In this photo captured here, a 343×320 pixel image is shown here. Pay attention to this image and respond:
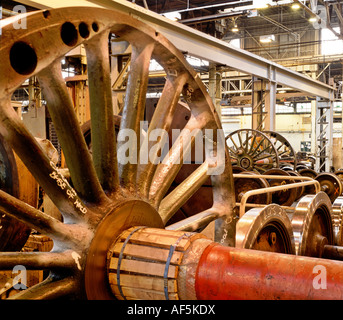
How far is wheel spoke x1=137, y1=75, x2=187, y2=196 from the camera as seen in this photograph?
1.90 meters

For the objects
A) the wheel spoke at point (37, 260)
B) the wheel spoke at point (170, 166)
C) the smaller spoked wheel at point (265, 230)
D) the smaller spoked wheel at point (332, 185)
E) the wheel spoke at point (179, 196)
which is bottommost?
the smaller spoked wheel at point (332, 185)

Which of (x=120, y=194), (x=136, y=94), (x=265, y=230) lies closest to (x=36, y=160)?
(x=120, y=194)

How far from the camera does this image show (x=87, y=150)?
1497 mm

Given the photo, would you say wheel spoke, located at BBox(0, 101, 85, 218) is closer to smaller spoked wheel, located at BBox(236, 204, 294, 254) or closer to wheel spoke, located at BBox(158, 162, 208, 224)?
wheel spoke, located at BBox(158, 162, 208, 224)

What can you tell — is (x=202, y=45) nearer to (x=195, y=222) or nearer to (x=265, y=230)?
(x=265, y=230)

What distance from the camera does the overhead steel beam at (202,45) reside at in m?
5.66

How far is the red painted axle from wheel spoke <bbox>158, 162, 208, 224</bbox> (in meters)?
0.59

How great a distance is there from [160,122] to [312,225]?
239cm

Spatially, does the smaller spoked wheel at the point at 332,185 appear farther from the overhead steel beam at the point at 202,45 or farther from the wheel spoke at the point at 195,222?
the wheel spoke at the point at 195,222

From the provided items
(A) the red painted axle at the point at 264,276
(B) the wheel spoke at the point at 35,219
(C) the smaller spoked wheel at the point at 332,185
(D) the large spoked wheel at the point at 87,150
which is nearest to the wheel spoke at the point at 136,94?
(D) the large spoked wheel at the point at 87,150

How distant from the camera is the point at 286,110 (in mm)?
28766

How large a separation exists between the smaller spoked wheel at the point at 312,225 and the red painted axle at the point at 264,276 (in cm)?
188

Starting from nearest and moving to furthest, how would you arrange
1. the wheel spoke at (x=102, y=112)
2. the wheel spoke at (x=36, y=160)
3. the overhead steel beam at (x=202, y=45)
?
the wheel spoke at (x=36, y=160) → the wheel spoke at (x=102, y=112) → the overhead steel beam at (x=202, y=45)
